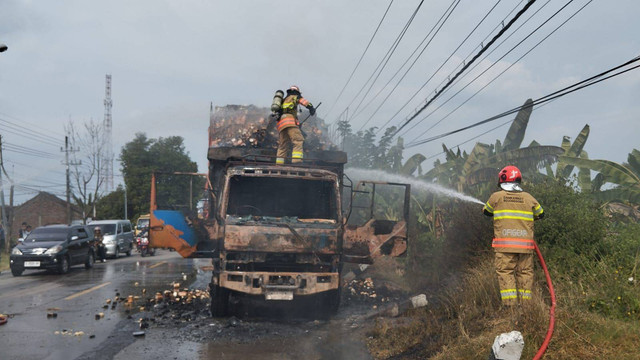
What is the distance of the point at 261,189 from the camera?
29.9 ft

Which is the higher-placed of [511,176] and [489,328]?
[511,176]

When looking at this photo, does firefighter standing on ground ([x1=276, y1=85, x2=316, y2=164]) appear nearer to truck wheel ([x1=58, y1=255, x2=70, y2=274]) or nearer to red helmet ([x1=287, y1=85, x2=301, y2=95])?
red helmet ([x1=287, y1=85, x2=301, y2=95])

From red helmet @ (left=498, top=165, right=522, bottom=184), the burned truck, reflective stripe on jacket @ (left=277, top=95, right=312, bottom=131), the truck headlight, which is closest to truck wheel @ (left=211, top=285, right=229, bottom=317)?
the burned truck

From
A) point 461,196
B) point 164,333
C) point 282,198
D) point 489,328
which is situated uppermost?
point 461,196

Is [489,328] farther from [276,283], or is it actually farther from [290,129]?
[290,129]

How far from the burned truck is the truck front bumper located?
15 mm

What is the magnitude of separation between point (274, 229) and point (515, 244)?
345 centimetres

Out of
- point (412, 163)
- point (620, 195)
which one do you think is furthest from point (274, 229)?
point (412, 163)

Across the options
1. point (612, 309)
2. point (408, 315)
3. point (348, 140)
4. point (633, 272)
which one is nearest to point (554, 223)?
point (633, 272)

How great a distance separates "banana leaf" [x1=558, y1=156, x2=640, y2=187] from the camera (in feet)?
40.8

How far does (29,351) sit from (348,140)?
2252 centimetres

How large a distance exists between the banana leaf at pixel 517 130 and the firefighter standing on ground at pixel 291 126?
307 inches

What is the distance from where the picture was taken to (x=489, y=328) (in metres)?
5.90

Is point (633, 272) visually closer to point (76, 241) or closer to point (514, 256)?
point (514, 256)
